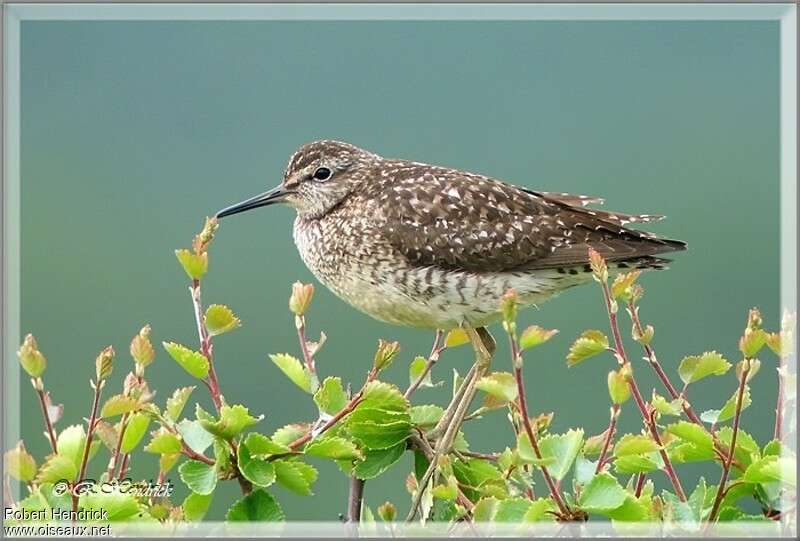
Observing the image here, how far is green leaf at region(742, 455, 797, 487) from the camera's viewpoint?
10.9 ft

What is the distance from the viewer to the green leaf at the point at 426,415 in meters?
4.21

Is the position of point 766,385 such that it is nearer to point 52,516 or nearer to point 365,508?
point 365,508

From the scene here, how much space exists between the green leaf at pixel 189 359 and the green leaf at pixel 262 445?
0.91 feet

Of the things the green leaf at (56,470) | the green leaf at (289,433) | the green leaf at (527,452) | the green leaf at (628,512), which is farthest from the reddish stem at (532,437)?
the green leaf at (56,470)

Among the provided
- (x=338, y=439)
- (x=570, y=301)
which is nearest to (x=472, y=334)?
(x=338, y=439)

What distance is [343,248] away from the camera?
552 cm

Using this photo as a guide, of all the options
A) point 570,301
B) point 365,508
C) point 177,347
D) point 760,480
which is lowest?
point 570,301

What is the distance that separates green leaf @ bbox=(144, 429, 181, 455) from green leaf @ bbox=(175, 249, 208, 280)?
0.53 m

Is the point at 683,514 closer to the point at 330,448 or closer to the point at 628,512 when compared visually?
the point at 628,512

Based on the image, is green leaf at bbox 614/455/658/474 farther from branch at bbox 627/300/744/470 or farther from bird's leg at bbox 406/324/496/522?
bird's leg at bbox 406/324/496/522

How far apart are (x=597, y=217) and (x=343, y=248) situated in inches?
47.1

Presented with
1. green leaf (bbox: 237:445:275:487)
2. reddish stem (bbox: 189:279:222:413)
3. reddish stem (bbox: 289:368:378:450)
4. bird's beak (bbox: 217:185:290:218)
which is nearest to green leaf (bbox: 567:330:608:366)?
reddish stem (bbox: 289:368:378:450)

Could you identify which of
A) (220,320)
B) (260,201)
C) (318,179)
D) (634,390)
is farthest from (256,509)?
(318,179)

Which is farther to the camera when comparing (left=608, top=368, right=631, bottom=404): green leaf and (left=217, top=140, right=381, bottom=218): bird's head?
(left=217, top=140, right=381, bottom=218): bird's head
